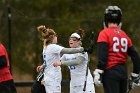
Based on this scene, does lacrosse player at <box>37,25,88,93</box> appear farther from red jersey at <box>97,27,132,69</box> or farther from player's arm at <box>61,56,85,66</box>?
red jersey at <box>97,27,132,69</box>

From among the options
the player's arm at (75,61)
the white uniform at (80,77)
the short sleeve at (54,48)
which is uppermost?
the short sleeve at (54,48)

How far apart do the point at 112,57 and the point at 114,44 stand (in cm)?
19

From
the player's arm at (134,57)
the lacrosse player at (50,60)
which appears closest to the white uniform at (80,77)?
the lacrosse player at (50,60)

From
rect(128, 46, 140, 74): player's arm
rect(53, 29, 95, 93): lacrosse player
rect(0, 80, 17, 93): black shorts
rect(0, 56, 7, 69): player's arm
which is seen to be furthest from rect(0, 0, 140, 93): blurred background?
rect(128, 46, 140, 74): player's arm

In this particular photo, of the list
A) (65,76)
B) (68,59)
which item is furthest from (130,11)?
(68,59)

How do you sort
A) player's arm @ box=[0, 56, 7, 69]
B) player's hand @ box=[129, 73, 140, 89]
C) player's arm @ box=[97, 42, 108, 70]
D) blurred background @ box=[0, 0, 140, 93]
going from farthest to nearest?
blurred background @ box=[0, 0, 140, 93], player's arm @ box=[0, 56, 7, 69], player's hand @ box=[129, 73, 140, 89], player's arm @ box=[97, 42, 108, 70]

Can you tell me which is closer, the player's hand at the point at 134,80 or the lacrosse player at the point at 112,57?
the lacrosse player at the point at 112,57

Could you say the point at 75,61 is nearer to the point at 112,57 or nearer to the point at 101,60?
the point at 112,57

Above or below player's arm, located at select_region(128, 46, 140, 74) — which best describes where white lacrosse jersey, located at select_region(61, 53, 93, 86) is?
below

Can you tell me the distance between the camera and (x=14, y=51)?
2027cm

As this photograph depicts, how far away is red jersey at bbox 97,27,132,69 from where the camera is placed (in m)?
10.7

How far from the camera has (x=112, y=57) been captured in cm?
1077

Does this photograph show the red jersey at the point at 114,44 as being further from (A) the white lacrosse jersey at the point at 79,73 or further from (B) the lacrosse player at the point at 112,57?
(A) the white lacrosse jersey at the point at 79,73

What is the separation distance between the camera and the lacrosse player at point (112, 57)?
10.6 metres
